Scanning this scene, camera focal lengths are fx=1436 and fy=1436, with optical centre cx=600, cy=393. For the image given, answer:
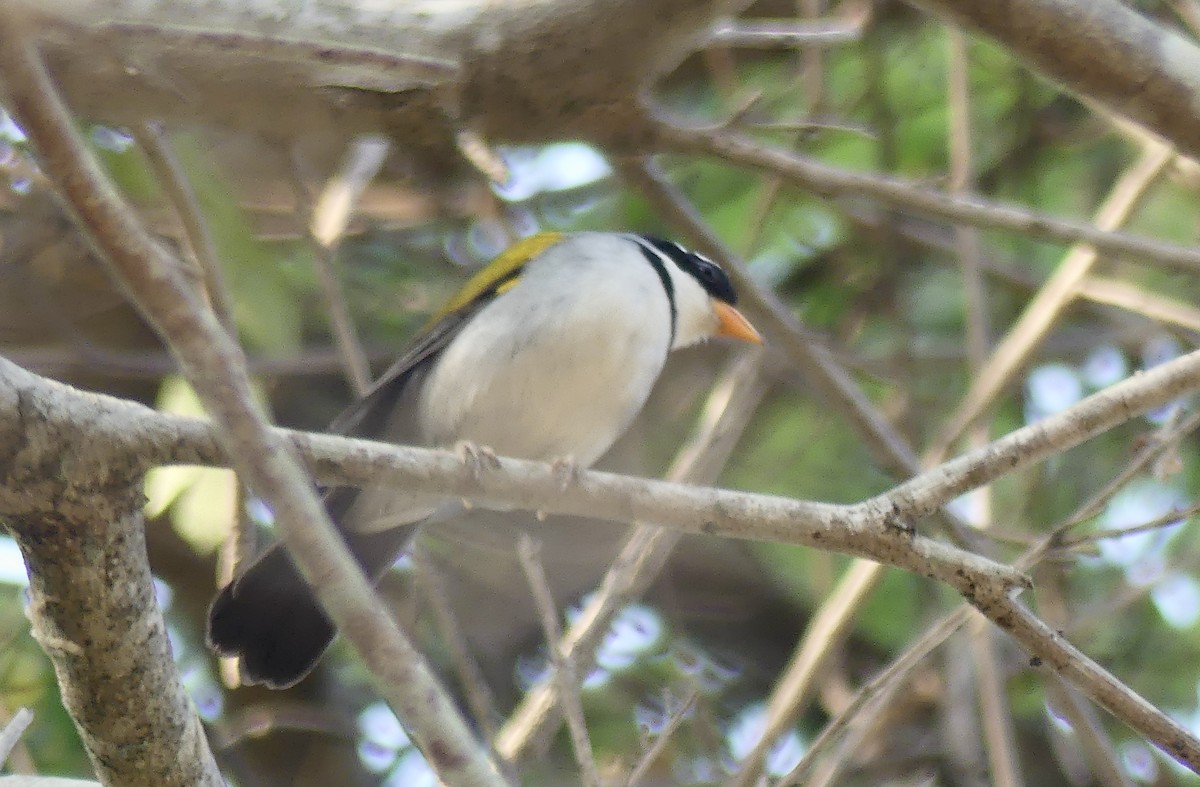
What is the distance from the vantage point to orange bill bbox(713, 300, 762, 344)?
421 centimetres

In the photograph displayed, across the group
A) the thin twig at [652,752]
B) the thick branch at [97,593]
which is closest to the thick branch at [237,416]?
the thick branch at [97,593]

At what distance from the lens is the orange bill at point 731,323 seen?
4211 millimetres

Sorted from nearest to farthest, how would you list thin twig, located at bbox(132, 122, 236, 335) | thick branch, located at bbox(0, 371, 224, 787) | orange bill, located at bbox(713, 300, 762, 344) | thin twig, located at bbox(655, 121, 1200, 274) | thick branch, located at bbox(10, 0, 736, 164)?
thick branch, located at bbox(0, 371, 224, 787)
thick branch, located at bbox(10, 0, 736, 164)
thin twig, located at bbox(132, 122, 236, 335)
thin twig, located at bbox(655, 121, 1200, 274)
orange bill, located at bbox(713, 300, 762, 344)

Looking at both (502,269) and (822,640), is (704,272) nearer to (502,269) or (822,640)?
(502,269)

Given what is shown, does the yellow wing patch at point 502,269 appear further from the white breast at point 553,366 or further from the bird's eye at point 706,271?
the bird's eye at point 706,271

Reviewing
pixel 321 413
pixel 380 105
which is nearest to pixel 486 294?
pixel 380 105

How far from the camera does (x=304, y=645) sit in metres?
3.27

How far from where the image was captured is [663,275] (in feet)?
13.2

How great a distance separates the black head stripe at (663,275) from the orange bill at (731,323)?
0.21 metres

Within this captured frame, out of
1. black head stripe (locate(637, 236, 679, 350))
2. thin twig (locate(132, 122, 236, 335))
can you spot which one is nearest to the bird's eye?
black head stripe (locate(637, 236, 679, 350))

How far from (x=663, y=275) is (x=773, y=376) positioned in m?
1.06

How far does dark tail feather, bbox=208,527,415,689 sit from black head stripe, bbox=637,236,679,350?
1233 millimetres

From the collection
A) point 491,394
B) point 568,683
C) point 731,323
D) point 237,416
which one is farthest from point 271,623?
point 237,416

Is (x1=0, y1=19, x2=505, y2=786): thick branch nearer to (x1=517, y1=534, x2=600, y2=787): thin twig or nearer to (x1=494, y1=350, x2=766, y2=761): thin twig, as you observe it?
(x1=517, y1=534, x2=600, y2=787): thin twig
